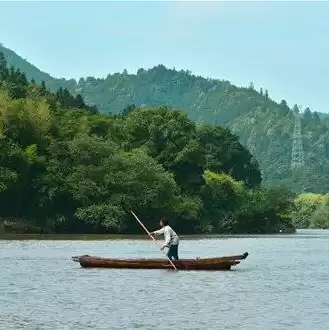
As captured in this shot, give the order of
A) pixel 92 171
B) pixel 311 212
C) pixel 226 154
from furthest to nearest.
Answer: pixel 311 212, pixel 226 154, pixel 92 171

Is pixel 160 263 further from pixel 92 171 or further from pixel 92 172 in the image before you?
pixel 92 172

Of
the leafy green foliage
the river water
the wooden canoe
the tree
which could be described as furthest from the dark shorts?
the leafy green foliage

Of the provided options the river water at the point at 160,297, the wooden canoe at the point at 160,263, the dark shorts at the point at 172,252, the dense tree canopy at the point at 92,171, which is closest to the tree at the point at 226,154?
the dense tree canopy at the point at 92,171

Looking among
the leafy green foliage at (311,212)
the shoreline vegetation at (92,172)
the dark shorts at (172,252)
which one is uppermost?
the shoreline vegetation at (92,172)

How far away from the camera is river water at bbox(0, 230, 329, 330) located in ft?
71.4

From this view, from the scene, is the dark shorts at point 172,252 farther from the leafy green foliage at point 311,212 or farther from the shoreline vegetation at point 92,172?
the leafy green foliage at point 311,212

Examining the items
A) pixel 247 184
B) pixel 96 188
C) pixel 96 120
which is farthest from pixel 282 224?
pixel 96 188

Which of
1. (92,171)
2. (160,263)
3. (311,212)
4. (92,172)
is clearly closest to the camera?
(160,263)

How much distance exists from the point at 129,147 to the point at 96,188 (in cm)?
2157

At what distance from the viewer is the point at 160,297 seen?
2711 cm

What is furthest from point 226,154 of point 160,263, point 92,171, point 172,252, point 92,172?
point 160,263

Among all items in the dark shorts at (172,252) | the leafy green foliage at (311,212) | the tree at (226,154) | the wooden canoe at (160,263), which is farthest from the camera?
the leafy green foliage at (311,212)

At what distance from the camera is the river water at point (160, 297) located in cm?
2175

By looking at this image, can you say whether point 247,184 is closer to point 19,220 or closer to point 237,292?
point 19,220
